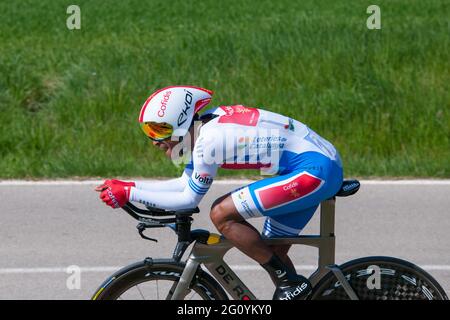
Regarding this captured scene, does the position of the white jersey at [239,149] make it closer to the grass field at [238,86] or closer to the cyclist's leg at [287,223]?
the cyclist's leg at [287,223]

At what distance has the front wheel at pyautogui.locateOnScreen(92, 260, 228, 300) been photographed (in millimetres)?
5113

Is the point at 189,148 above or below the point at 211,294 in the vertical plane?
above

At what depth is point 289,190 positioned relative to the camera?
16.6 ft

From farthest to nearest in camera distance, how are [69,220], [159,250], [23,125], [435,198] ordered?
1. [23,125]
2. [435,198]
3. [69,220]
4. [159,250]

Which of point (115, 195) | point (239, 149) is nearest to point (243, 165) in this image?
point (239, 149)

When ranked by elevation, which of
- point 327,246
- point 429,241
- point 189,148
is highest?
point 189,148

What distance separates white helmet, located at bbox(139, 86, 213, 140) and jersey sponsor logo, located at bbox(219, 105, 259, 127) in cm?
16

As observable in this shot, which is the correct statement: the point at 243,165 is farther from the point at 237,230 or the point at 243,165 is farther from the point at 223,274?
the point at 223,274

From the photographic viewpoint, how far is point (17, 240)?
309 inches

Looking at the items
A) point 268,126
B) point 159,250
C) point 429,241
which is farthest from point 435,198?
point 268,126
